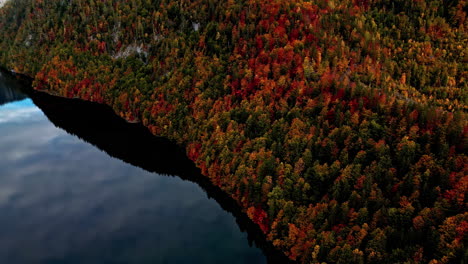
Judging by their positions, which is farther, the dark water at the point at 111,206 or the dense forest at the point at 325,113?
the dark water at the point at 111,206

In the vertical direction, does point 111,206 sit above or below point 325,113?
below

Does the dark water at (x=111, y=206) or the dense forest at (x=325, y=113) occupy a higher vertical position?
the dense forest at (x=325, y=113)

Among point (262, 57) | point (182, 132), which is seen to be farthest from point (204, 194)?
point (262, 57)

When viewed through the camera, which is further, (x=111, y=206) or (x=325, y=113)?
(x=325, y=113)

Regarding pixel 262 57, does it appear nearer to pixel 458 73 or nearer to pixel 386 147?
pixel 386 147
